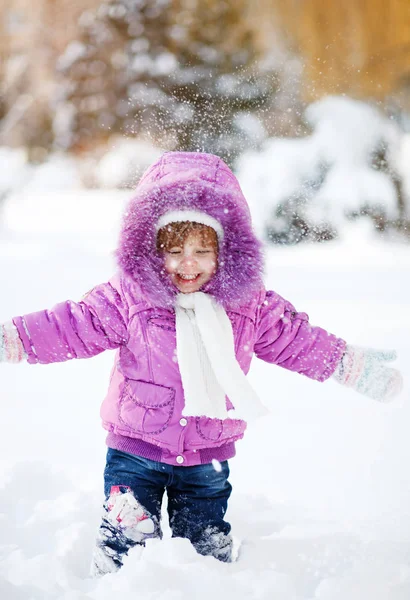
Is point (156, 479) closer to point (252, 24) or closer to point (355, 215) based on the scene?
point (355, 215)

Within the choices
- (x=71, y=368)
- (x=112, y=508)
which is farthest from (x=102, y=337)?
(x=71, y=368)

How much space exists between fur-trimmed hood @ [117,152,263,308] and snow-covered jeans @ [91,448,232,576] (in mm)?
411

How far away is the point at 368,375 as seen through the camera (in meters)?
1.61

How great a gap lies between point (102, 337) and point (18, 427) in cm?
92

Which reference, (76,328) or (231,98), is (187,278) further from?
(231,98)

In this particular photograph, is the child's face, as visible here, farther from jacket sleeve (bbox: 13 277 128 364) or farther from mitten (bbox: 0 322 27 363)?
mitten (bbox: 0 322 27 363)

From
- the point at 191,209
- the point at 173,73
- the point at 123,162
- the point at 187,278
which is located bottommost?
the point at 187,278

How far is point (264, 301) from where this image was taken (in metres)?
1.60

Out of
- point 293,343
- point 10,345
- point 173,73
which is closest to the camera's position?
point 10,345

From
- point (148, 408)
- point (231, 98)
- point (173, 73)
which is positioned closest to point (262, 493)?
point (148, 408)

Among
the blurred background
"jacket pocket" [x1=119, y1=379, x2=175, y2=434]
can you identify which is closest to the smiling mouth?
"jacket pocket" [x1=119, y1=379, x2=175, y2=434]

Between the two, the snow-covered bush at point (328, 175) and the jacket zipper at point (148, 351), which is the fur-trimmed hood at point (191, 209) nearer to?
the jacket zipper at point (148, 351)

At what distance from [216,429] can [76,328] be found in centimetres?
42

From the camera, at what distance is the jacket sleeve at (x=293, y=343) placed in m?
1.59
